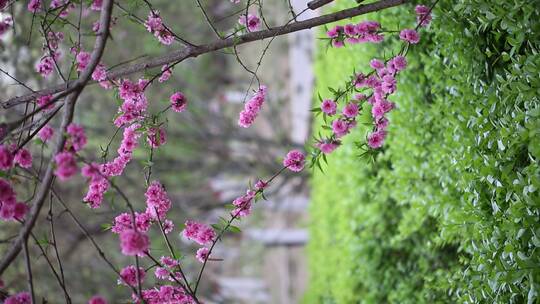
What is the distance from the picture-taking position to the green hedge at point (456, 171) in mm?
2102

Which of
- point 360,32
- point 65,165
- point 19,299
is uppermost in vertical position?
point 360,32

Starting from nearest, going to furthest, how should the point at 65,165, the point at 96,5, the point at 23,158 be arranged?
the point at 65,165, the point at 23,158, the point at 96,5

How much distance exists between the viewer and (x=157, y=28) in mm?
2408

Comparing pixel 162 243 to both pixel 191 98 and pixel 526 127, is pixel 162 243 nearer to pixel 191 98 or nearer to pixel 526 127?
pixel 191 98

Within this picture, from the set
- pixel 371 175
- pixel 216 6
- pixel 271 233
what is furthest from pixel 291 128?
pixel 371 175

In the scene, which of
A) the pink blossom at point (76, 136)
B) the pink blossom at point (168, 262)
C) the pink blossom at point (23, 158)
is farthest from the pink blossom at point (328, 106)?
the pink blossom at point (23, 158)

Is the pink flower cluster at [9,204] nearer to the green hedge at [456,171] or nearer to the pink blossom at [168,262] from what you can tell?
the pink blossom at [168,262]

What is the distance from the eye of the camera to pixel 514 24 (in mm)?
2115

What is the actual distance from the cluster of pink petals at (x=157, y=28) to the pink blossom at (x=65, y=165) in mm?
841

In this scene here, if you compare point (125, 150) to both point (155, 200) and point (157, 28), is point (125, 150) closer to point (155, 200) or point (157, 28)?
point (155, 200)

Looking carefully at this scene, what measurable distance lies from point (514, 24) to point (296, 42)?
19.9ft

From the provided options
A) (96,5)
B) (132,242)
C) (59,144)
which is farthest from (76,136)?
(96,5)

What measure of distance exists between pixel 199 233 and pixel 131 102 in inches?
22.1

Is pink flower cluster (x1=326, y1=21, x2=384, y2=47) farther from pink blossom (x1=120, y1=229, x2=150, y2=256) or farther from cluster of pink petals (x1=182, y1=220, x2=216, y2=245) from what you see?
pink blossom (x1=120, y1=229, x2=150, y2=256)
